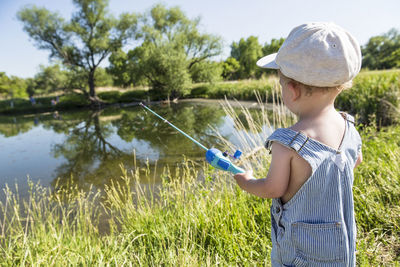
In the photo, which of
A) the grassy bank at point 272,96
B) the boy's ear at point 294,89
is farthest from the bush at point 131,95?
the boy's ear at point 294,89

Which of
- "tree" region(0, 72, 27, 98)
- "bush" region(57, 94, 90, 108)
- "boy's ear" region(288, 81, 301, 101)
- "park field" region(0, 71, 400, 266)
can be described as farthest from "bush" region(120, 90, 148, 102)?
"boy's ear" region(288, 81, 301, 101)

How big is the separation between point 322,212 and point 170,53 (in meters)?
23.4

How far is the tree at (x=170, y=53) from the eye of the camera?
74.4 ft

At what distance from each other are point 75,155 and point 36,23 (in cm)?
2283

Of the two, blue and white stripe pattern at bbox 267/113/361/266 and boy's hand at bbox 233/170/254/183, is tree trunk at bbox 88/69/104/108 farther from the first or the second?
blue and white stripe pattern at bbox 267/113/361/266

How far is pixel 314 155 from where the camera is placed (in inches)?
34.8

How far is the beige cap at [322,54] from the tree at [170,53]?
22.0 m

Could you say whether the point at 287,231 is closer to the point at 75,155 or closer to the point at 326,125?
the point at 326,125

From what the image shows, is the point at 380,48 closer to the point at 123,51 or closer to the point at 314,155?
the point at 123,51

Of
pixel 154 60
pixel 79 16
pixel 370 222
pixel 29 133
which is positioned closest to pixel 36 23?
pixel 79 16

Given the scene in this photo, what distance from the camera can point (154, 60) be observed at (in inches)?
904

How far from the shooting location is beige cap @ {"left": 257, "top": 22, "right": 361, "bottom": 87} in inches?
32.9

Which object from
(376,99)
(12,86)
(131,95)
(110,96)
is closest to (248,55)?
(131,95)

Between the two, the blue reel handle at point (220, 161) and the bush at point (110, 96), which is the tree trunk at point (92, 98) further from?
the blue reel handle at point (220, 161)
